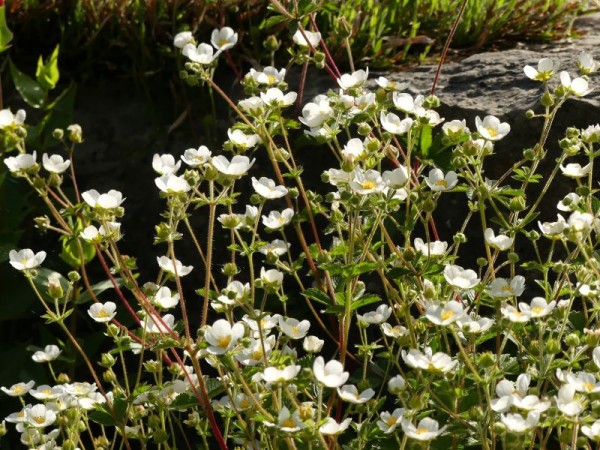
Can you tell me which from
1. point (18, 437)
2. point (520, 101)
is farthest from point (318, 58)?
point (18, 437)

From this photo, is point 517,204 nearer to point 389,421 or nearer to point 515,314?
point 515,314

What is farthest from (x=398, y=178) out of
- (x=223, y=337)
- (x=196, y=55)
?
(x=196, y=55)

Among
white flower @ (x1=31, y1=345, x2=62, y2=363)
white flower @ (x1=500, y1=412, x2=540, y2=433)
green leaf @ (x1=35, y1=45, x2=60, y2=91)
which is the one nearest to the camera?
white flower @ (x1=500, y1=412, x2=540, y2=433)

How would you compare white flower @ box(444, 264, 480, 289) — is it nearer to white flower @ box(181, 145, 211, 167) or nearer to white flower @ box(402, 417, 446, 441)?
white flower @ box(402, 417, 446, 441)

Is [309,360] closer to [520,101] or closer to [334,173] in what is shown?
[334,173]

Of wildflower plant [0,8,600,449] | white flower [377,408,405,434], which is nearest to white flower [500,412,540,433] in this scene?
wildflower plant [0,8,600,449]

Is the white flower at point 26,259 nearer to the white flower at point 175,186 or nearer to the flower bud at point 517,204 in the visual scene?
the white flower at point 175,186

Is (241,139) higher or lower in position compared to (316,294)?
higher
